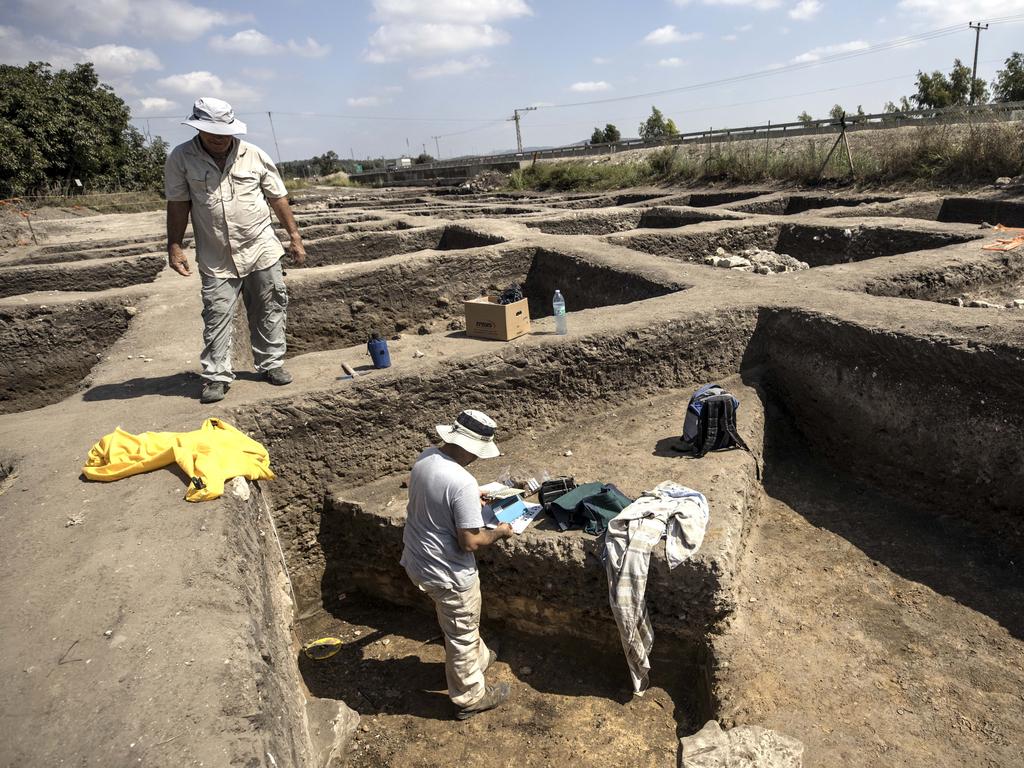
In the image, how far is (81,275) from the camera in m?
7.86

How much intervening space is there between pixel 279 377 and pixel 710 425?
2.57m

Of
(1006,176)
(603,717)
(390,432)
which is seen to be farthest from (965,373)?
(1006,176)

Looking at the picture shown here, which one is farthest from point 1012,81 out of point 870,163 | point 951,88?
point 870,163

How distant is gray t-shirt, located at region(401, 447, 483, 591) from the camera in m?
2.66

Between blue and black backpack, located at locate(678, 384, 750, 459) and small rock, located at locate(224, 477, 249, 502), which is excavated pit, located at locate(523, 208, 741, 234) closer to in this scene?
blue and black backpack, located at locate(678, 384, 750, 459)

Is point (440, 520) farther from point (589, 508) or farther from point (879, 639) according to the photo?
point (879, 639)

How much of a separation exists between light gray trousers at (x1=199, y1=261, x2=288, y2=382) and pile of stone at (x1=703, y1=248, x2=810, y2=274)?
464 centimetres

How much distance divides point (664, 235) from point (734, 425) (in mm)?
4414

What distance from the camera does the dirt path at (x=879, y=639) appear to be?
8.34 feet

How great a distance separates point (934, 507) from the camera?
12.4ft

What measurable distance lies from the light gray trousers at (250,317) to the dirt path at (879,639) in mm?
3029

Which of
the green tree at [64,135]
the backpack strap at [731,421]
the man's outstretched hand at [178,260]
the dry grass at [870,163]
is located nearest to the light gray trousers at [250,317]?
the man's outstretched hand at [178,260]

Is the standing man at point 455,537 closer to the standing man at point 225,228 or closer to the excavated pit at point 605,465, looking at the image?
the excavated pit at point 605,465

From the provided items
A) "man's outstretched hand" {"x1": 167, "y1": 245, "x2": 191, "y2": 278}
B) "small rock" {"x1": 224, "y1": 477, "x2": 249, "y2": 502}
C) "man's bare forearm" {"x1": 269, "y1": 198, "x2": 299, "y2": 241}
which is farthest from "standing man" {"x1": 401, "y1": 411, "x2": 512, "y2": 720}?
"man's outstretched hand" {"x1": 167, "y1": 245, "x2": 191, "y2": 278}
